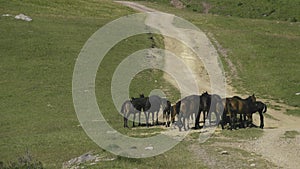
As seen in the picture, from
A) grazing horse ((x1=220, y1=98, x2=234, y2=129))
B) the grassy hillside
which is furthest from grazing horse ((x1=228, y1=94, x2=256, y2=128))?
the grassy hillside

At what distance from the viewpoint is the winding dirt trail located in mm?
20906

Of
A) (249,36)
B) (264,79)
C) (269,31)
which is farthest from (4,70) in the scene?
(269,31)

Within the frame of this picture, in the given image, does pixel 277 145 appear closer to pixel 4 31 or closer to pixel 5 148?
pixel 5 148

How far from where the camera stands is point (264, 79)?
40938 mm

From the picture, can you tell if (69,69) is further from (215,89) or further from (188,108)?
(188,108)

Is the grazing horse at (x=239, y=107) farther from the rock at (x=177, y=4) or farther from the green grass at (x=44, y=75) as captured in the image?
the rock at (x=177, y=4)

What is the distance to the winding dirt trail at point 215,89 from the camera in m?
20.9

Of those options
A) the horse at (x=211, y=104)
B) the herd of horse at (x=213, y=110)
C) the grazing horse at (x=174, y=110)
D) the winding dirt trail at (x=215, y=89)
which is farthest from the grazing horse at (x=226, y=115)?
the grazing horse at (x=174, y=110)

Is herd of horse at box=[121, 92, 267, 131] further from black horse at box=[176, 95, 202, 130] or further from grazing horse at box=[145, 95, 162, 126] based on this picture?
grazing horse at box=[145, 95, 162, 126]

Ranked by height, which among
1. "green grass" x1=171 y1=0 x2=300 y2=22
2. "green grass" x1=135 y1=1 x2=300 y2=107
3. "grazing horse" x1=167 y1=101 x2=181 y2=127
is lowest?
"grazing horse" x1=167 y1=101 x2=181 y2=127

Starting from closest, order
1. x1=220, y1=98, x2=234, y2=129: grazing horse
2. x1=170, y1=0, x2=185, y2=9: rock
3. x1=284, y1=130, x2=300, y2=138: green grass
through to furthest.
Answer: x1=284, y1=130, x2=300, y2=138: green grass → x1=220, y1=98, x2=234, y2=129: grazing horse → x1=170, y1=0, x2=185, y2=9: rock

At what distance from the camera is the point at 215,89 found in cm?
3906

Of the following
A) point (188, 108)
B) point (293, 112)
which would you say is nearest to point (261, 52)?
point (293, 112)

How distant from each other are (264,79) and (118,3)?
101 ft
